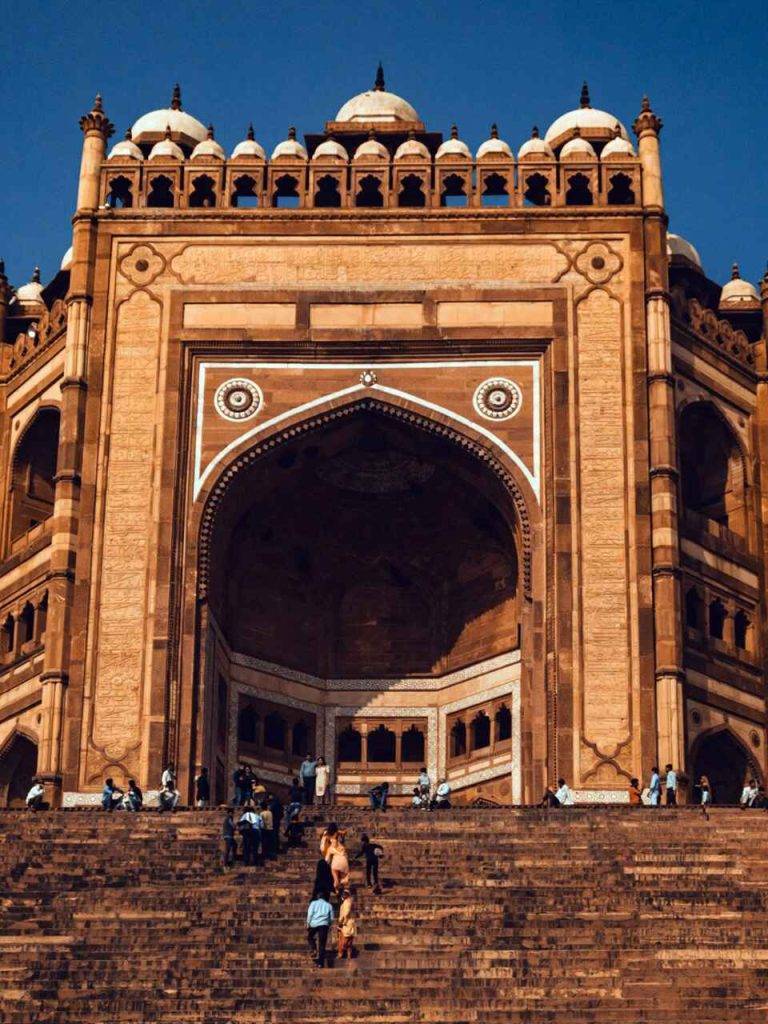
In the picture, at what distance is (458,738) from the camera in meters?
41.7

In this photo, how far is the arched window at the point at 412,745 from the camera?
138ft

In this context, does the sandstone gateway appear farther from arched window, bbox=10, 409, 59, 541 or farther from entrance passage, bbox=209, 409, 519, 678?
arched window, bbox=10, 409, 59, 541

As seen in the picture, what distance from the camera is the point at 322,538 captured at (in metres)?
42.9

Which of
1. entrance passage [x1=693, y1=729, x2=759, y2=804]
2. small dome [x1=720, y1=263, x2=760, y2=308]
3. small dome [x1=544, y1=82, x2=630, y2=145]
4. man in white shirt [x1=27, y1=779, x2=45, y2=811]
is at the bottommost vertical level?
man in white shirt [x1=27, y1=779, x2=45, y2=811]

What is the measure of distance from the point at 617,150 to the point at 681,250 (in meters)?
4.99

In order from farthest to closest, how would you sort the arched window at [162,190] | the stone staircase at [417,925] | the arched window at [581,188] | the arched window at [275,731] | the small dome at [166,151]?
the arched window at [275,731] < the small dome at [166,151] < the arched window at [162,190] < the arched window at [581,188] < the stone staircase at [417,925]

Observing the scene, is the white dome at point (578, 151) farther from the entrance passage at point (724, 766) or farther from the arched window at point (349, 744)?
the arched window at point (349, 744)

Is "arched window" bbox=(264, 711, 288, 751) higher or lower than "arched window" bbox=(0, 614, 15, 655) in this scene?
lower

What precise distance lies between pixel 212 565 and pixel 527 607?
5258mm

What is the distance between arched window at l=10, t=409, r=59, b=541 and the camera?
44000 millimetres

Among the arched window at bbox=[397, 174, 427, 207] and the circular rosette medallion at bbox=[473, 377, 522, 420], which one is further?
the arched window at bbox=[397, 174, 427, 207]

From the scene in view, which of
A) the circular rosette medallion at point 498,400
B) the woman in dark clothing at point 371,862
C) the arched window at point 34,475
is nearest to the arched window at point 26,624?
the arched window at point 34,475

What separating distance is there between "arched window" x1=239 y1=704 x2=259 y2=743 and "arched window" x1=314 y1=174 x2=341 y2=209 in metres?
8.83

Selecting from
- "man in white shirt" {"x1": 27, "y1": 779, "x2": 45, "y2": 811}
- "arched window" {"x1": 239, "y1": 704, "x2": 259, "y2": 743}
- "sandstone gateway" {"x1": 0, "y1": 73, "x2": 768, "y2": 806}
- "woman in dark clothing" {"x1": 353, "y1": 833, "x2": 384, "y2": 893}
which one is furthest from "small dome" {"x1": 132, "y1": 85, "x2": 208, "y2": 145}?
"woman in dark clothing" {"x1": 353, "y1": 833, "x2": 384, "y2": 893}
